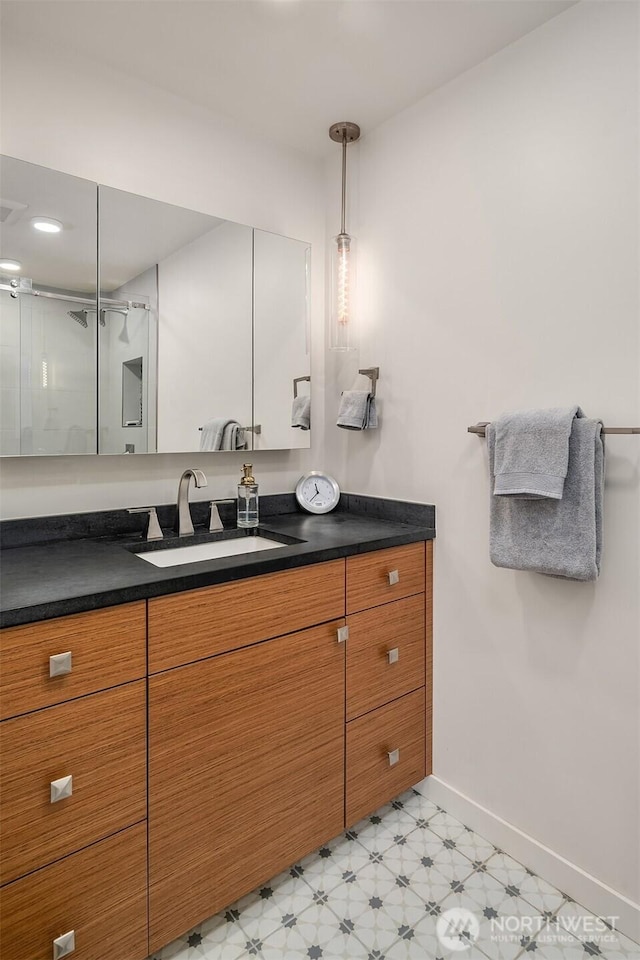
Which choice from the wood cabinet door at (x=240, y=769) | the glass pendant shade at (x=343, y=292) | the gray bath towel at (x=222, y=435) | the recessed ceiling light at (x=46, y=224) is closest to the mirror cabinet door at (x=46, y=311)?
the recessed ceiling light at (x=46, y=224)

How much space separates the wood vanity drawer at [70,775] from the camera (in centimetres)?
106

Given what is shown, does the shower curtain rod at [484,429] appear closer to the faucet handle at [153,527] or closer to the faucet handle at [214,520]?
the faucet handle at [214,520]

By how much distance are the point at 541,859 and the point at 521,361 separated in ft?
4.78

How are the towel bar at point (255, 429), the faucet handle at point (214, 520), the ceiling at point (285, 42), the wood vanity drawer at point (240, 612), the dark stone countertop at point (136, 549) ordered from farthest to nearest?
the towel bar at point (255, 429), the faucet handle at point (214, 520), the ceiling at point (285, 42), the wood vanity drawer at point (240, 612), the dark stone countertop at point (136, 549)

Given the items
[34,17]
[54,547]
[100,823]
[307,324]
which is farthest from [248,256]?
[100,823]

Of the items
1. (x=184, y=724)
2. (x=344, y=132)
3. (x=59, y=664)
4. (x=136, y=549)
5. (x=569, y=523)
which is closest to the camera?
(x=59, y=664)

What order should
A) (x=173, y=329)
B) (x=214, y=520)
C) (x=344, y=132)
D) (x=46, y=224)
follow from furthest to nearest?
(x=344, y=132), (x=214, y=520), (x=173, y=329), (x=46, y=224)

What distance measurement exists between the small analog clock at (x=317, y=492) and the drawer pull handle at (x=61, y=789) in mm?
1281

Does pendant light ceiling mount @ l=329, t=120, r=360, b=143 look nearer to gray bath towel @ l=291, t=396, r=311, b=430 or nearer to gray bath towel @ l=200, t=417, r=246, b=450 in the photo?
gray bath towel @ l=291, t=396, r=311, b=430

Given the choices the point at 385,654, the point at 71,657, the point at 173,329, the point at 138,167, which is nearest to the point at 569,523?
the point at 385,654

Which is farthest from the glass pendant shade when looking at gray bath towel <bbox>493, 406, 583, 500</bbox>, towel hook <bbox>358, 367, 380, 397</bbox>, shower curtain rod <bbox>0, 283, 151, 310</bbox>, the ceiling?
gray bath towel <bbox>493, 406, 583, 500</bbox>

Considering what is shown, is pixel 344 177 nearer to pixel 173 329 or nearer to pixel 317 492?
pixel 173 329

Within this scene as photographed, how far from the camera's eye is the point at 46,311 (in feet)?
5.14

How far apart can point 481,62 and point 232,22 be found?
758 millimetres
